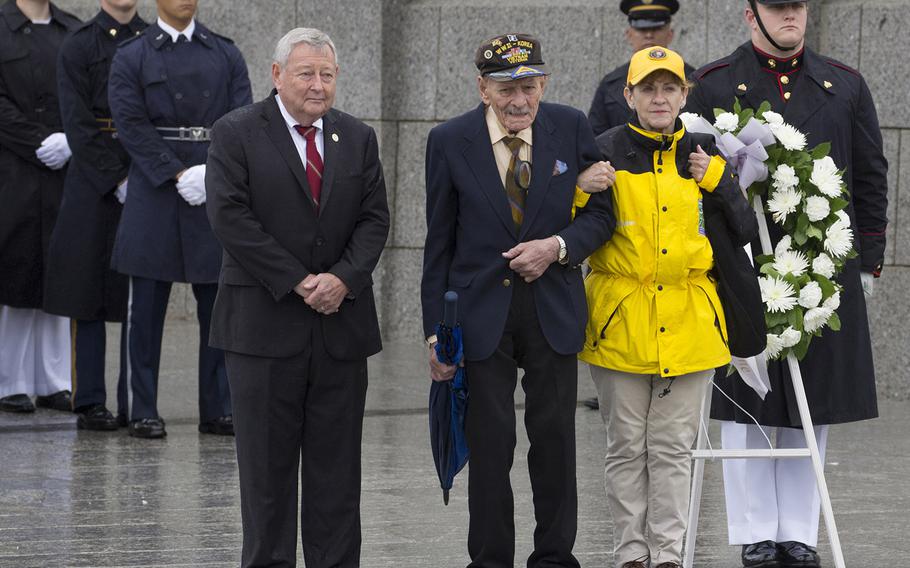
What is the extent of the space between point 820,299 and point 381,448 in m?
3.06

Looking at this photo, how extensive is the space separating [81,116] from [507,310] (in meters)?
3.88

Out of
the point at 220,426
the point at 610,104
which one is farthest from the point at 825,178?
the point at 220,426

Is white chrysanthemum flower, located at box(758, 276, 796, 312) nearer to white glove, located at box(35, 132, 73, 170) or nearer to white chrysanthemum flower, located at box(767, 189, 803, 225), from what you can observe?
white chrysanthemum flower, located at box(767, 189, 803, 225)

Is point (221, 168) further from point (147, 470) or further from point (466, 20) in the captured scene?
point (466, 20)

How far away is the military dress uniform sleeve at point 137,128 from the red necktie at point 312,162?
289cm

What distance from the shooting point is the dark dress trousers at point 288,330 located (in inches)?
223

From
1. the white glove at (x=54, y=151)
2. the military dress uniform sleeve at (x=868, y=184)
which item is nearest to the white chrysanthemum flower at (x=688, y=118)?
the military dress uniform sleeve at (x=868, y=184)

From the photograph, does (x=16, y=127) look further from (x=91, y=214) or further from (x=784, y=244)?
(x=784, y=244)

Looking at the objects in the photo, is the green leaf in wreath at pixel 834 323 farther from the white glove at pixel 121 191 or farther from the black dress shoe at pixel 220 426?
the white glove at pixel 121 191

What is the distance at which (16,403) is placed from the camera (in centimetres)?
948

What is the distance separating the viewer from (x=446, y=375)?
229 inches

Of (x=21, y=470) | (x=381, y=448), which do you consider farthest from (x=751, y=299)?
(x=21, y=470)

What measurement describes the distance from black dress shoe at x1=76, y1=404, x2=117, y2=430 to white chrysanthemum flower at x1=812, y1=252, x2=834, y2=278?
13.8ft

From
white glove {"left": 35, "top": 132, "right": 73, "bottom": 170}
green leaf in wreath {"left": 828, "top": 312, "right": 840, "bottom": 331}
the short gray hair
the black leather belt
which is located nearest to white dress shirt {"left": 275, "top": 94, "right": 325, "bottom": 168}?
the short gray hair
